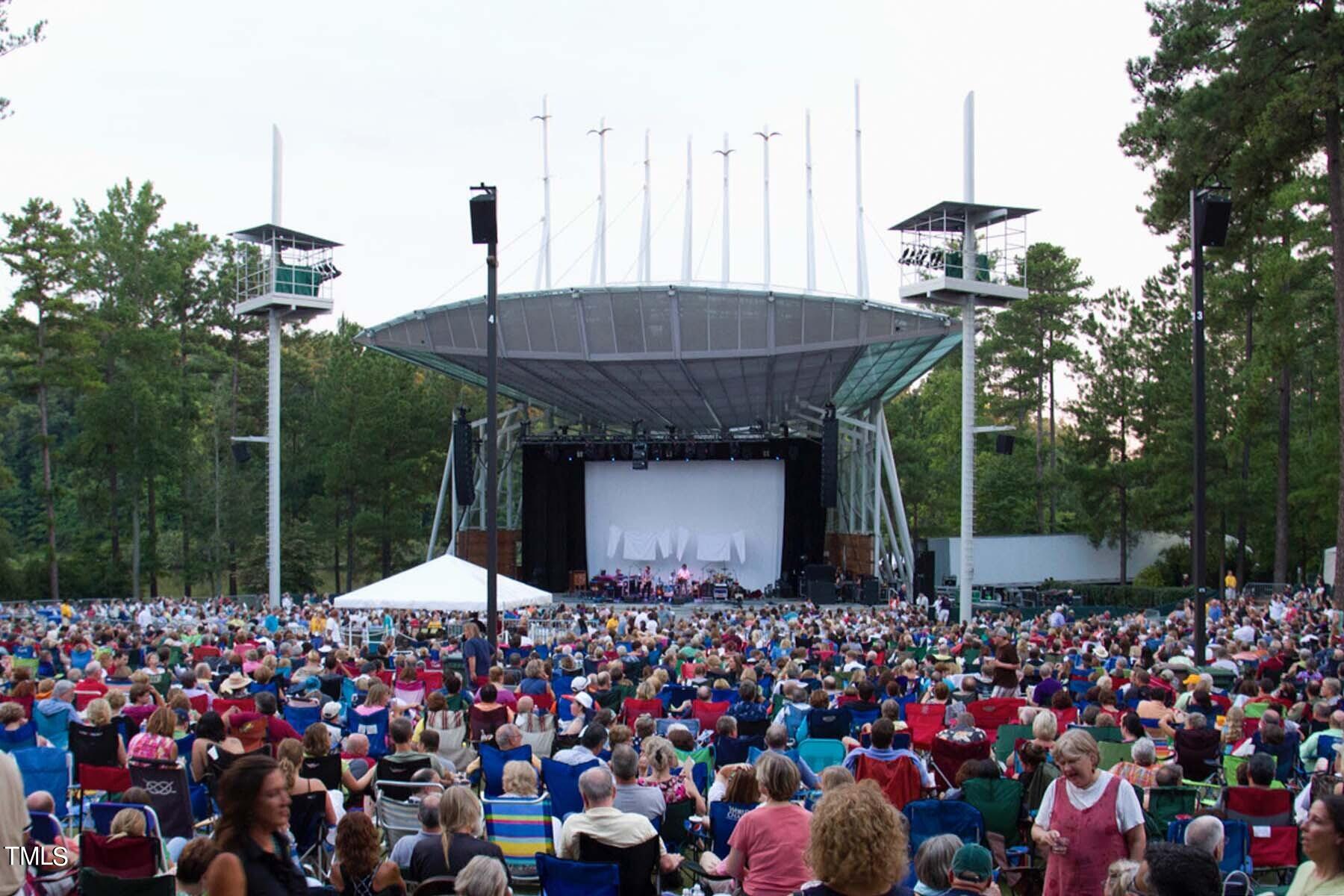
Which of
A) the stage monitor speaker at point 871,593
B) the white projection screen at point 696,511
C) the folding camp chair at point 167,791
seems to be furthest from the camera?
the white projection screen at point 696,511

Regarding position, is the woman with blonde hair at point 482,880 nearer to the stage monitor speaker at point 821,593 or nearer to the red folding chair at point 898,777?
the red folding chair at point 898,777

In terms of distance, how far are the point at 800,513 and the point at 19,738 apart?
1169 inches

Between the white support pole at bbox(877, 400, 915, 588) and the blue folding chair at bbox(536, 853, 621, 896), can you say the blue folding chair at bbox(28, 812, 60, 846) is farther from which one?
the white support pole at bbox(877, 400, 915, 588)

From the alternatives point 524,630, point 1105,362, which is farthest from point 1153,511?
point 524,630

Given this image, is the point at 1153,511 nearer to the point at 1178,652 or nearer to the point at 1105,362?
the point at 1105,362

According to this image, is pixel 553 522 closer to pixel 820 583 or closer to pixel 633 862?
pixel 820 583

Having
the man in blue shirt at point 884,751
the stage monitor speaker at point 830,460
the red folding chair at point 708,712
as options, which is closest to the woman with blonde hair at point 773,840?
the man in blue shirt at point 884,751

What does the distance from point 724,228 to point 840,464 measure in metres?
13.6

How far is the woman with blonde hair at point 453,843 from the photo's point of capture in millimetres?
4699

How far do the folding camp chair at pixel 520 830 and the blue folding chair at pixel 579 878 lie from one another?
1.09 meters

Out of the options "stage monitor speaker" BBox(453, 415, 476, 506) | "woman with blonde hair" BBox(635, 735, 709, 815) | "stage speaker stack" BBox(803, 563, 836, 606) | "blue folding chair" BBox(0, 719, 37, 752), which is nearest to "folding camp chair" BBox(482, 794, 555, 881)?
"woman with blonde hair" BBox(635, 735, 709, 815)

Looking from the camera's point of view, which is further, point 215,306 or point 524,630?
point 215,306

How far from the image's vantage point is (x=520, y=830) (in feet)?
19.2

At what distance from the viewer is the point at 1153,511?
37875mm
